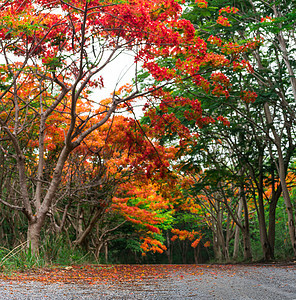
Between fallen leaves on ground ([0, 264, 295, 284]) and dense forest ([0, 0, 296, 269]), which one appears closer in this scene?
fallen leaves on ground ([0, 264, 295, 284])

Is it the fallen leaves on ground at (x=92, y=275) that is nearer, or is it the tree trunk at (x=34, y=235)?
the fallen leaves on ground at (x=92, y=275)

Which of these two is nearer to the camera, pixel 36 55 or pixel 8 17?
pixel 8 17

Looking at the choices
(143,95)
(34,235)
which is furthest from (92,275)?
(143,95)

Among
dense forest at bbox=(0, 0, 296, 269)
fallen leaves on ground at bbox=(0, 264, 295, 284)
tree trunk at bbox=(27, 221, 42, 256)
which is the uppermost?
dense forest at bbox=(0, 0, 296, 269)

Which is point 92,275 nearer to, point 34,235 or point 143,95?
point 34,235

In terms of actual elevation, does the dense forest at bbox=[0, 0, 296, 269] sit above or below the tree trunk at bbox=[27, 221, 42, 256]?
above

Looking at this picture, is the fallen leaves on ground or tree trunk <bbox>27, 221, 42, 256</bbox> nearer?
the fallen leaves on ground

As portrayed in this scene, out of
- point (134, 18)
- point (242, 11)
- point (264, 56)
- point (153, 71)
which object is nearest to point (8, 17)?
point (134, 18)

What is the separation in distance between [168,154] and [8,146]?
5900 millimetres

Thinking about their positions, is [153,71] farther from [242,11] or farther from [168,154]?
[168,154]

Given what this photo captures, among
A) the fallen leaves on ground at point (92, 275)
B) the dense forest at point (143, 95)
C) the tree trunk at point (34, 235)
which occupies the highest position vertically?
the dense forest at point (143, 95)

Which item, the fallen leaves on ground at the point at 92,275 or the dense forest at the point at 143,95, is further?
the dense forest at the point at 143,95

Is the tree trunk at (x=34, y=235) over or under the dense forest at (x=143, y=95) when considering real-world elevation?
under

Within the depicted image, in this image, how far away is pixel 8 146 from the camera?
1237cm
